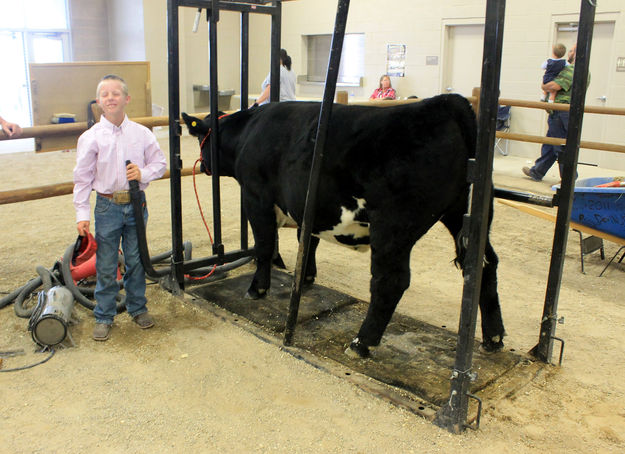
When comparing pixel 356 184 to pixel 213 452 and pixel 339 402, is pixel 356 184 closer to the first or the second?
pixel 339 402

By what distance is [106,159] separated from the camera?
357 cm

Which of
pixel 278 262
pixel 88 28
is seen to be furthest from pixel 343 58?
pixel 278 262

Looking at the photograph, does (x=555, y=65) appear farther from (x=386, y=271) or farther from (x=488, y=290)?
(x=386, y=271)

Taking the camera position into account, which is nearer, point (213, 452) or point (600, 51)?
point (213, 452)

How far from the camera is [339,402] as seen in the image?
119 inches

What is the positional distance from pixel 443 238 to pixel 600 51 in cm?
609

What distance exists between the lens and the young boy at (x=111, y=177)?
3.54m

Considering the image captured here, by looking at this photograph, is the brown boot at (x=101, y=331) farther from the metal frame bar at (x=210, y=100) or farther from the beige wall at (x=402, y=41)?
the beige wall at (x=402, y=41)

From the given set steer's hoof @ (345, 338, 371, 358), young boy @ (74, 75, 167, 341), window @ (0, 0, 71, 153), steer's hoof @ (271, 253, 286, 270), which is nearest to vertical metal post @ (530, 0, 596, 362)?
steer's hoof @ (345, 338, 371, 358)

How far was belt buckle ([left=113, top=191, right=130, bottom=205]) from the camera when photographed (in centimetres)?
357

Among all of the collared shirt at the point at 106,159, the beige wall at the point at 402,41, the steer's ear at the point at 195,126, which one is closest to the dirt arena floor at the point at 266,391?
the collared shirt at the point at 106,159

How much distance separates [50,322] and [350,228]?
70.9 inches

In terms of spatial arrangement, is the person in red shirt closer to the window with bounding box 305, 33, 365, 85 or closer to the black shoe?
the window with bounding box 305, 33, 365, 85

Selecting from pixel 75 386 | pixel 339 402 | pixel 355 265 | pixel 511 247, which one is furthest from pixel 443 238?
pixel 75 386
